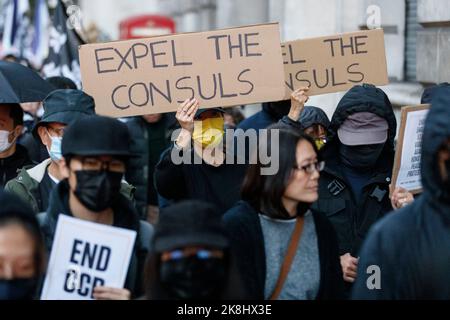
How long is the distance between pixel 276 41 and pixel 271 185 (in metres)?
2.06

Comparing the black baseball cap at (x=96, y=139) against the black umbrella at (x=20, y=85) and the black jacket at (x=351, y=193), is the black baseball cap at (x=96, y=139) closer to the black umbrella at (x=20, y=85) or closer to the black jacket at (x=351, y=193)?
the black jacket at (x=351, y=193)

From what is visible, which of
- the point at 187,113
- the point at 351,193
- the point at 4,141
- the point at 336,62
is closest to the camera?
the point at 351,193

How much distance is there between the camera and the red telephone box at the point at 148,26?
100 ft

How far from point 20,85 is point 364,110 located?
1.99 meters

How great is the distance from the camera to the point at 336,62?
6.80 metres

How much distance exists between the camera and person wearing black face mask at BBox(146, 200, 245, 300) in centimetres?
362

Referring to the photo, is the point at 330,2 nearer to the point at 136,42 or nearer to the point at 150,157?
the point at 150,157

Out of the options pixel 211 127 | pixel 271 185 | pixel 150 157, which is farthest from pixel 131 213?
pixel 150 157

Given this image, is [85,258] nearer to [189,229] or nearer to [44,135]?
[189,229]

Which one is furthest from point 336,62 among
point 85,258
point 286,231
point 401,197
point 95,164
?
point 85,258

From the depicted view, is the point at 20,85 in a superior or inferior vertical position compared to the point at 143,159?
superior

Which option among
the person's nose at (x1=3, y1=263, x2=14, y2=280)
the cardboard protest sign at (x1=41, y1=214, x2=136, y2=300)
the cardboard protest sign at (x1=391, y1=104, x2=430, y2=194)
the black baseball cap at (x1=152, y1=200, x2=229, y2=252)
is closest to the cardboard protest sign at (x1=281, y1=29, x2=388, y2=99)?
the cardboard protest sign at (x1=391, y1=104, x2=430, y2=194)

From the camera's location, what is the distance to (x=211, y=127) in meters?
6.23

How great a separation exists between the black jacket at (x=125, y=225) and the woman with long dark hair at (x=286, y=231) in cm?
35
